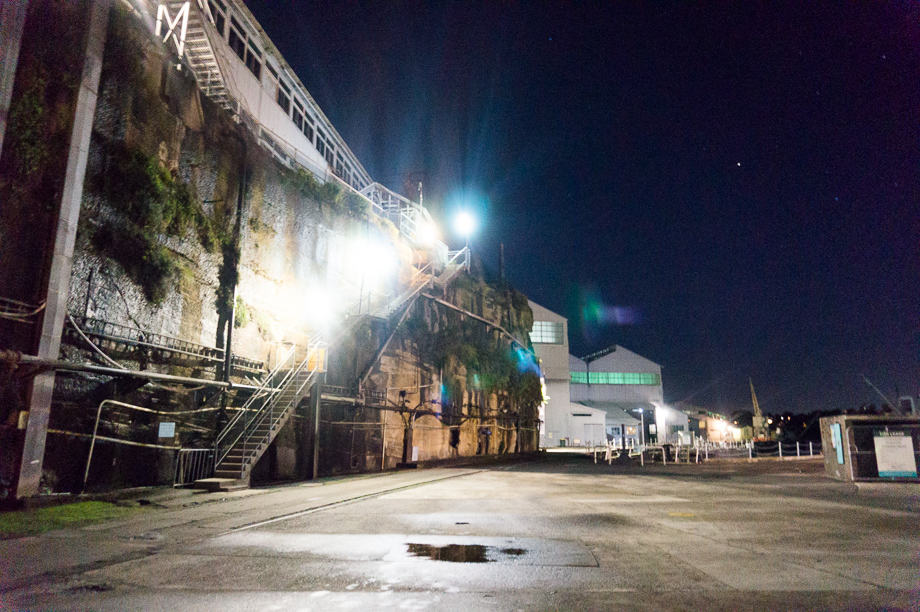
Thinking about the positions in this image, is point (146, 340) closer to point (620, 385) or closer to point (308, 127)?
point (308, 127)

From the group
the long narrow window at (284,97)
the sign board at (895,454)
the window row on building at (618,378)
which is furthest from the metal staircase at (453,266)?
the window row on building at (618,378)

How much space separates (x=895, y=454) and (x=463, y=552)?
1536cm

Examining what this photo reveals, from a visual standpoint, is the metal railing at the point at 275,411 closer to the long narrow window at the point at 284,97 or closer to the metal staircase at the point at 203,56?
the metal staircase at the point at 203,56

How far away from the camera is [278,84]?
104ft

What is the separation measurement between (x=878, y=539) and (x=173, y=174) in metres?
19.3

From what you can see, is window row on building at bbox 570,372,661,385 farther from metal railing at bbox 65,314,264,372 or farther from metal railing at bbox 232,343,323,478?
metal railing at bbox 65,314,264,372

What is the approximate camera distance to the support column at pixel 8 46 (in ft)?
41.4

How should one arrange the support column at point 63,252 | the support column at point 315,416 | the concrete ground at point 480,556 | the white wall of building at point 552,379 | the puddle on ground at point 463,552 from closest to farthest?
the concrete ground at point 480,556 < the puddle on ground at point 463,552 < the support column at point 63,252 < the support column at point 315,416 < the white wall of building at point 552,379

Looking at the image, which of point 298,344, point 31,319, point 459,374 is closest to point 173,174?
point 31,319

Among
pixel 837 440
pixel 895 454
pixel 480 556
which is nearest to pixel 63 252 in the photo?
pixel 480 556

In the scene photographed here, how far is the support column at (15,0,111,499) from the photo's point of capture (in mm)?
12094

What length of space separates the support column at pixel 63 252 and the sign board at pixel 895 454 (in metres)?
22.1

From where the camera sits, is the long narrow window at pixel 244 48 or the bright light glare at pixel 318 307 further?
the long narrow window at pixel 244 48

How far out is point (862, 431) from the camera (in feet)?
55.2
